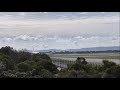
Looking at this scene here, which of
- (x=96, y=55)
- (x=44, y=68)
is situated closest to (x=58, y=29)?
(x=44, y=68)

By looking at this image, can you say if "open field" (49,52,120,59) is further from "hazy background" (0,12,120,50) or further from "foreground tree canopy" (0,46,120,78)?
"hazy background" (0,12,120,50)

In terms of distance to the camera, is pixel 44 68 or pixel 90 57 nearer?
pixel 90 57

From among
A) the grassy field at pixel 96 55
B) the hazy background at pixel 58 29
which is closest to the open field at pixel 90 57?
the grassy field at pixel 96 55

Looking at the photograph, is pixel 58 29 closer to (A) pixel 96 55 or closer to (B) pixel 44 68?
(B) pixel 44 68

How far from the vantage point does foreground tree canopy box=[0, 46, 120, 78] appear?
5.00m

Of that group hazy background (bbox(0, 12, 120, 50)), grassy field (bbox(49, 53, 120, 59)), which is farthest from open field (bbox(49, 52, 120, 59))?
hazy background (bbox(0, 12, 120, 50))

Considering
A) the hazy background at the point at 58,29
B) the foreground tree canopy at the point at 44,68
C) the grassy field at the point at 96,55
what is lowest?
the foreground tree canopy at the point at 44,68

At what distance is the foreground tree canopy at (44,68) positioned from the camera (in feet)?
16.4

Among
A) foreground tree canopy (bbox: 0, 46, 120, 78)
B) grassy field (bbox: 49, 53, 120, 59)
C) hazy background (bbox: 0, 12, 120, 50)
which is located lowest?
foreground tree canopy (bbox: 0, 46, 120, 78)

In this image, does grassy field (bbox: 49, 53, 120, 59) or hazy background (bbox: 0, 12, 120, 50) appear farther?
hazy background (bbox: 0, 12, 120, 50)

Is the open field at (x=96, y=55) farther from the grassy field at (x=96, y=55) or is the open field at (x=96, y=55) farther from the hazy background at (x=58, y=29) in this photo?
the hazy background at (x=58, y=29)

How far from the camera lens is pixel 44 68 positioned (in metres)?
5.07
